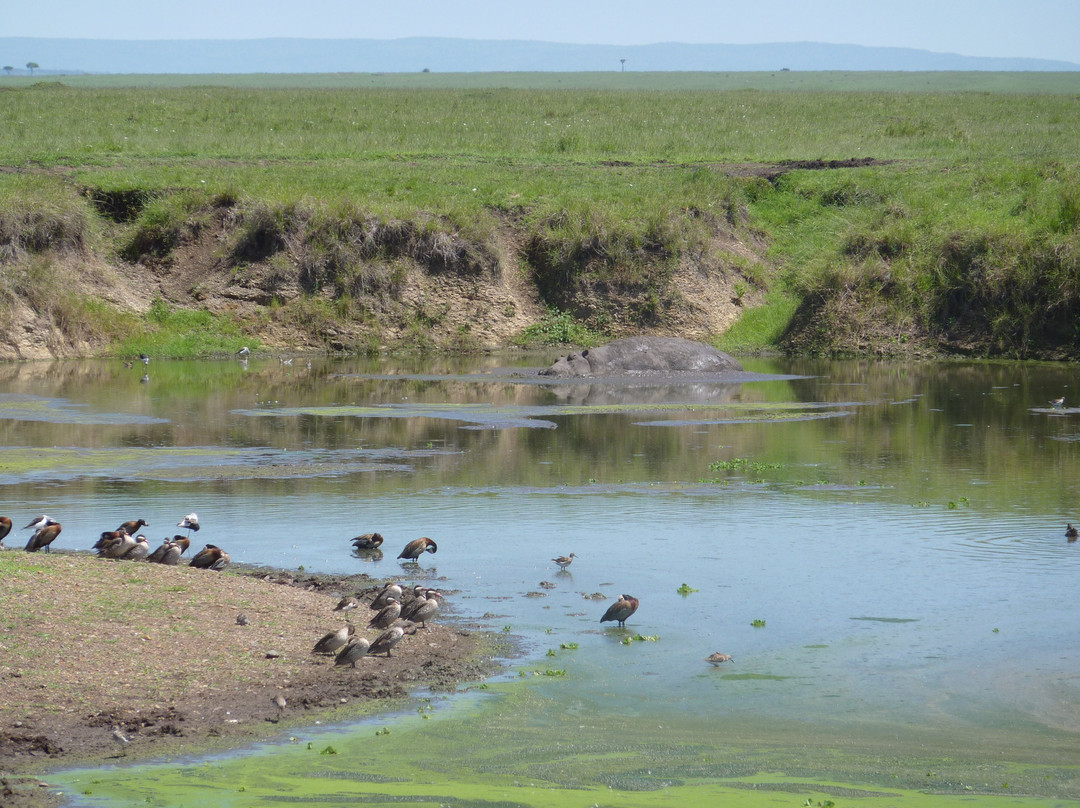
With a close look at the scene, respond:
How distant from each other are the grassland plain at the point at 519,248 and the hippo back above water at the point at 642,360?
7393 mm

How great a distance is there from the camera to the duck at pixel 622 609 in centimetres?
1241

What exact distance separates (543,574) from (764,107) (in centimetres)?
6938

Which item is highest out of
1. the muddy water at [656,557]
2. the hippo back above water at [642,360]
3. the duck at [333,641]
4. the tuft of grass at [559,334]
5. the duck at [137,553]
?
the duck at [333,641]

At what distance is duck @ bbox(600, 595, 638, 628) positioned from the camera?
1241 cm

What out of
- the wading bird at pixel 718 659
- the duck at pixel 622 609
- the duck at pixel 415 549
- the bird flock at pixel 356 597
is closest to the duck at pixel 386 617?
the bird flock at pixel 356 597

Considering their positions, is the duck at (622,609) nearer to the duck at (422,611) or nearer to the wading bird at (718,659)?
the wading bird at (718,659)

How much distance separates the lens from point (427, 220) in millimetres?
44656

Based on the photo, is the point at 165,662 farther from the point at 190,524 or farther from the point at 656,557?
the point at 656,557

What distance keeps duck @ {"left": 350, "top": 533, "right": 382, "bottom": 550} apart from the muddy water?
11.8 inches

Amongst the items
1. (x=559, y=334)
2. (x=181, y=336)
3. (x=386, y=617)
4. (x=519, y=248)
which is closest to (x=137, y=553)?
(x=386, y=617)

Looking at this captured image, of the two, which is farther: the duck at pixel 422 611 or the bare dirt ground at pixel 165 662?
the duck at pixel 422 611

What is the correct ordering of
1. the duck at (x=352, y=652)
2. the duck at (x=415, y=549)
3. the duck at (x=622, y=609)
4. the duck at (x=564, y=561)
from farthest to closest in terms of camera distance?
1. the duck at (x=415, y=549)
2. the duck at (x=564, y=561)
3. the duck at (x=622, y=609)
4. the duck at (x=352, y=652)

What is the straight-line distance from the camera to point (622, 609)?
40.8ft

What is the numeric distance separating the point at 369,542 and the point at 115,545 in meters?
2.97
